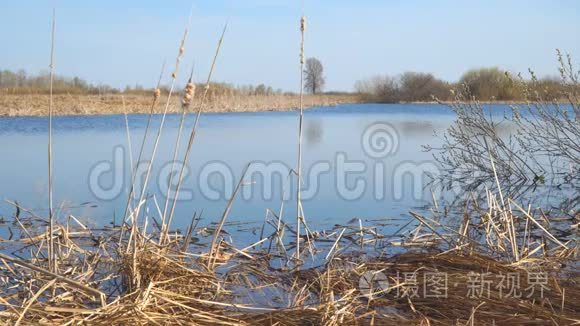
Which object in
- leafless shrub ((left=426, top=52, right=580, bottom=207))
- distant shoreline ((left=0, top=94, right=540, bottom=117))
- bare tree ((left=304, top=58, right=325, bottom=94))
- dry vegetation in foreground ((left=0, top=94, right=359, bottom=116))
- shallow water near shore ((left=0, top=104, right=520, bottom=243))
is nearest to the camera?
shallow water near shore ((left=0, top=104, right=520, bottom=243))

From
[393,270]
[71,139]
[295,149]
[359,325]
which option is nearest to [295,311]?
[359,325]

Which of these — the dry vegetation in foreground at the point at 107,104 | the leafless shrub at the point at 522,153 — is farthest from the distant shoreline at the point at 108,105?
the leafless shrub at the point at 522,153

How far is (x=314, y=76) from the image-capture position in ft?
123

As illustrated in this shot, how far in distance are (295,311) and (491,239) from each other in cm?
131

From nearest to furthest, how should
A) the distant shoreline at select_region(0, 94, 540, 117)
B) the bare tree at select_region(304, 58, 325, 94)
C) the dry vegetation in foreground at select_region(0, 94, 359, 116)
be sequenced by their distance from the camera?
the distant shoreline at select_region(0, 94, 540, 117), the dry vegetation in foreground at select_region(0, 94, 359, 116), the bare tree at select_region(304, 58, 325, 94)

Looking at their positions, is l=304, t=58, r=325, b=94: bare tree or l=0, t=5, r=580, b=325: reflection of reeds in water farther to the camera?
l=304, t=58, r=325, b=94: bare tree

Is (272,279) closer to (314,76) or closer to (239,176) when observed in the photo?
(239,176)

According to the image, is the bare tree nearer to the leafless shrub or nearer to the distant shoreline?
the distant shoreline

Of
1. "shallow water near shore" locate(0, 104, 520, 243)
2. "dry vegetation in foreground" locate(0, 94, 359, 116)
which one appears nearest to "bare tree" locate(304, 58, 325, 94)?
"dry vegetation in foreground" locate(0, 94, 359, 116)

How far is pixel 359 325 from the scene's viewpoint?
5.92 ft

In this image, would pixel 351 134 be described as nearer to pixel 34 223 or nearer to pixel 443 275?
pixel 34 223

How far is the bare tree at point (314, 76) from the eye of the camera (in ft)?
121

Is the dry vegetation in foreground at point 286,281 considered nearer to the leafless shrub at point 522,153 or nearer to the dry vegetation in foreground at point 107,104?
the leafless shrub at point 522,153

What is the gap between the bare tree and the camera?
3694 cm
